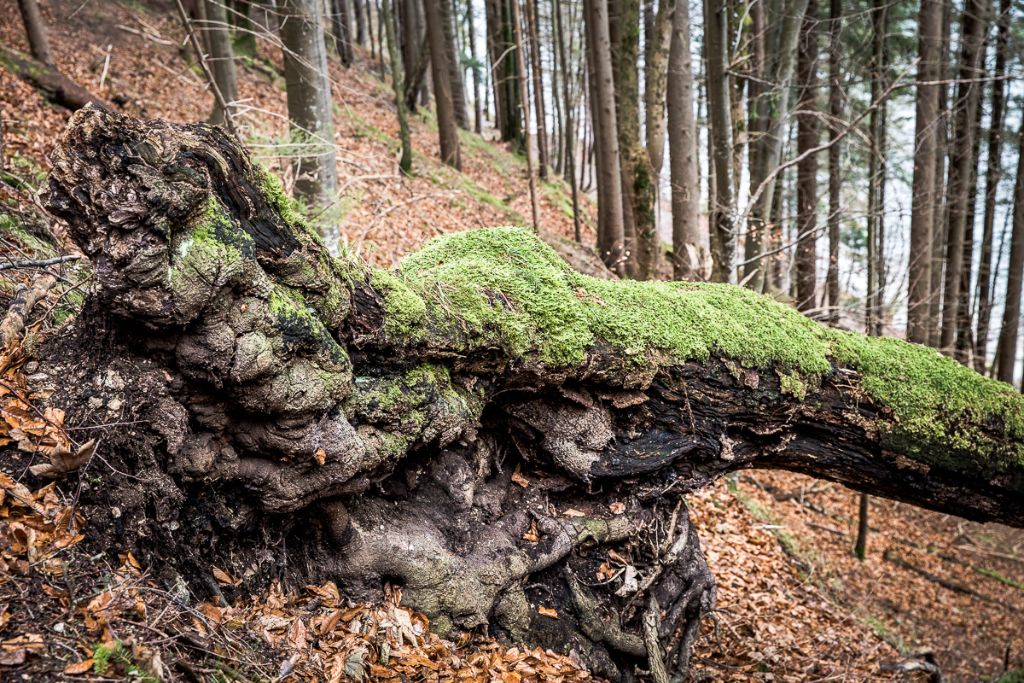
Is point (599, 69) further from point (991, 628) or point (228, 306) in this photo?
point (991, 628)

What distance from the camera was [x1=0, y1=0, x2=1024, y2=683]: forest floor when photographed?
2557mm

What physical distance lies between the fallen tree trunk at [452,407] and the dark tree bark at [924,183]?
695cm

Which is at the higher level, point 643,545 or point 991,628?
point 643,545

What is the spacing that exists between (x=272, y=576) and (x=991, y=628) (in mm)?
12394

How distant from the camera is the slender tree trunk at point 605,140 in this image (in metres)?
11.6

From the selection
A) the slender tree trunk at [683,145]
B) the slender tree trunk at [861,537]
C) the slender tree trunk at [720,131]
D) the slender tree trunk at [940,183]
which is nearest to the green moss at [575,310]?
the slender tree trunk at [720,131]

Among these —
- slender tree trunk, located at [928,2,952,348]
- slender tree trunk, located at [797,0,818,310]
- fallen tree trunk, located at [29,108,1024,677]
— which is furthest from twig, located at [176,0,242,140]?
slender tree trunk, located at [928,2,952,348]

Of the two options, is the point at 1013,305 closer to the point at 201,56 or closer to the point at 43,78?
the point at 201,56

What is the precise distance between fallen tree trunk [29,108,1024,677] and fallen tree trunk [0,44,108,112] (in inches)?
341

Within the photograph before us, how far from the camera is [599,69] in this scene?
11602mm

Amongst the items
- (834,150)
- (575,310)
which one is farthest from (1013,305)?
(575,310)

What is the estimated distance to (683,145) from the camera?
9.59 m

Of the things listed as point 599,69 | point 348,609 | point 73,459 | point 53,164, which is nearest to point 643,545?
point 348,609

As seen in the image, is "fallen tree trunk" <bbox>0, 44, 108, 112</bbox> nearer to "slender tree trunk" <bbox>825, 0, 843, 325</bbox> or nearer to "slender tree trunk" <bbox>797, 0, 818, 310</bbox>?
"slender tree trunk" <bbox>797, 0, 818, 310</bbox>
